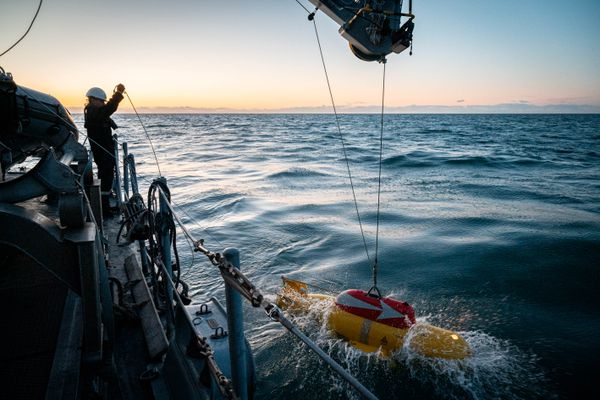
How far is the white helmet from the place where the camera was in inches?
268

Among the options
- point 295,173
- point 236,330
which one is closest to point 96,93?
point 236,330

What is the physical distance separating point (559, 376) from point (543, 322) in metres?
1.61

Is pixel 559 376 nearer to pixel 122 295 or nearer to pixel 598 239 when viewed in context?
pixel 122 295

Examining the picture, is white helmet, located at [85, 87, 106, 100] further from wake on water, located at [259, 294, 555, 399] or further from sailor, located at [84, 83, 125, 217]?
wake on water, located at [259, 294, 555, 399]

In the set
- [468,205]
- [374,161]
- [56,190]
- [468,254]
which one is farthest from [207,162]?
[56,190]

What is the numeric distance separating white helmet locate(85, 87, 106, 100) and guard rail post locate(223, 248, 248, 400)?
6.85 meters

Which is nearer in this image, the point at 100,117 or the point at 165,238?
the point at 165,238

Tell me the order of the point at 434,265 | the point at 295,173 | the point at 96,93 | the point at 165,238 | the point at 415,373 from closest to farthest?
the point at 165,238, the point at 415,373, the point at 96,93, the point at 434,265, the point at 295,173

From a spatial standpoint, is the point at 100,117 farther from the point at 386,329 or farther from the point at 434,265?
the point at 434,265

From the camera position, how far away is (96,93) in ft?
22.6

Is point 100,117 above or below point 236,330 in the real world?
above

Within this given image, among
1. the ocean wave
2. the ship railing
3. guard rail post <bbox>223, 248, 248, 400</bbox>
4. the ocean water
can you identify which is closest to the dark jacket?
the ocean water

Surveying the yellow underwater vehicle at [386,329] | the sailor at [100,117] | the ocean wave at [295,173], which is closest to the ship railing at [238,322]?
the yellow underwater vehicle at [386,329]

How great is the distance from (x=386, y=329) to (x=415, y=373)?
3.17 ft
